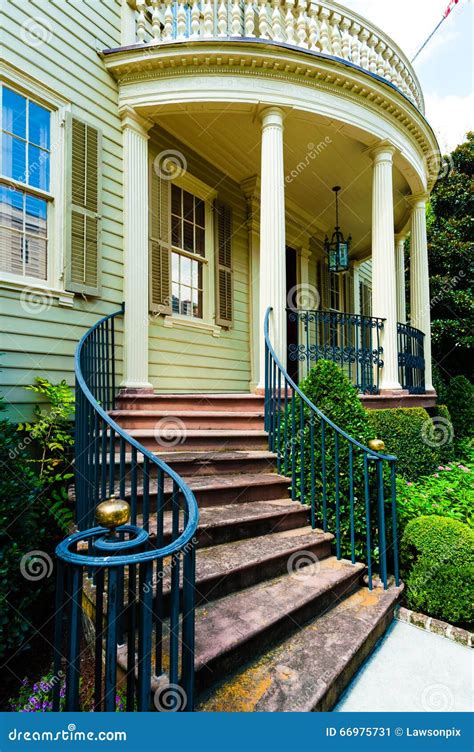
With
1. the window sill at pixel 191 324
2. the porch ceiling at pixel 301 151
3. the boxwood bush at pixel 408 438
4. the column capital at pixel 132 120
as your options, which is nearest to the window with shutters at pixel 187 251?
the window sill at pixel 191 324

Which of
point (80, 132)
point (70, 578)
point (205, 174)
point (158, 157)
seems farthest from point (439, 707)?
point (205, 174)

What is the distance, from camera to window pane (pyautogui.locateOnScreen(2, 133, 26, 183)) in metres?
3.68

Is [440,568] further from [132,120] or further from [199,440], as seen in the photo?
[132,120]

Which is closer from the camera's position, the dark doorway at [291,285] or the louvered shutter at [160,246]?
the louvered shutter at [160,246]

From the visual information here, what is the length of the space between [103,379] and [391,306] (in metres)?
4.03

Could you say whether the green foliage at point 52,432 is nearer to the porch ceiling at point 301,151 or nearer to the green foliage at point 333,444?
the green foliage at point 333,444

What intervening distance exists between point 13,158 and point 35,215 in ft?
1.66

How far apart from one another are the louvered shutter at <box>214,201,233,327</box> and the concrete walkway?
4712 millimetres

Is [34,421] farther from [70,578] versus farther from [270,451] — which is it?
[70,578]

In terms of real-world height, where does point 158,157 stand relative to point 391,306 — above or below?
above

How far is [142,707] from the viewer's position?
1.39 metres

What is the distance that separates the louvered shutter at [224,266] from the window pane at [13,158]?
299cm

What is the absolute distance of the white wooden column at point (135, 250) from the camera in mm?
4715

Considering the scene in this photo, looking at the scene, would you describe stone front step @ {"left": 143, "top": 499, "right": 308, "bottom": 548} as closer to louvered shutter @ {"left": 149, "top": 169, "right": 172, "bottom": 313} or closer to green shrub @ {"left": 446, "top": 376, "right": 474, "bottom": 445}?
louvered shutter @ {"left": 149, "top": 169, "right": 172, "bottom": 313}
